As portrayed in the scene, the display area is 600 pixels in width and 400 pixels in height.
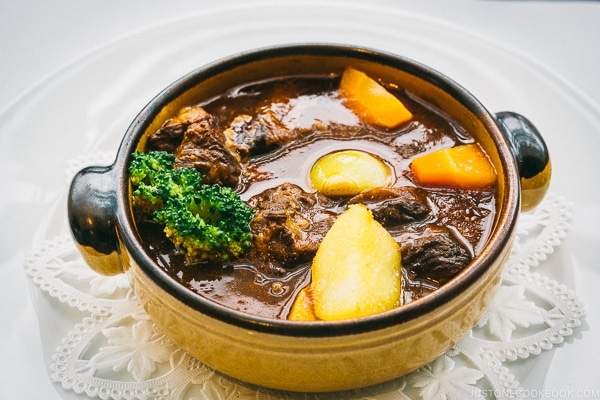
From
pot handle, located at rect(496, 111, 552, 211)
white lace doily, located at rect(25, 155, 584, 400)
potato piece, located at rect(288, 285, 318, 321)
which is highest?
pot handle, located at rect(496, 111, 552, 211)

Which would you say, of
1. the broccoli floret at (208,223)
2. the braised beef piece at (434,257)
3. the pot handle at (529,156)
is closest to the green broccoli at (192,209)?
the broccoli floret at (208,223)

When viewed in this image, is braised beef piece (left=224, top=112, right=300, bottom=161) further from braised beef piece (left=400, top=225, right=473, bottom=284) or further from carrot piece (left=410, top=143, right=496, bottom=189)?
braised beef piece (left=400, top=225, right=473, bottom=284)

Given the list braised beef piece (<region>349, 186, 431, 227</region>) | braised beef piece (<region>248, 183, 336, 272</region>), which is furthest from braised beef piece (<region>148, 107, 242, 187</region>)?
braised beef piece (<region>349, 186, 431, 227</region>)

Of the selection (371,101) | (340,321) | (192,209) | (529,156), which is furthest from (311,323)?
(371,101)

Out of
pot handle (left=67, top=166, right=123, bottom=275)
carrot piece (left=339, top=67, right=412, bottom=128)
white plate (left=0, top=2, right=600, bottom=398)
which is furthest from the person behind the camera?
carrot piece (left=339, top=67, right=412, bottom=128)

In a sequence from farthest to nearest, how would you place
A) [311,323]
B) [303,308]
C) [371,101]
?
[371,101]
[303,308]
[311,323]

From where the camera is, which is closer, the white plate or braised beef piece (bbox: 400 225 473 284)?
braised beef piece (bbox: 400 225 473 284)

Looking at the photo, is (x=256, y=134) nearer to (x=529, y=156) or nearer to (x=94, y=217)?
(x=94, y=217)

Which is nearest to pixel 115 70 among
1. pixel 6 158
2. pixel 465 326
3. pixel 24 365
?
pixel 6 158
